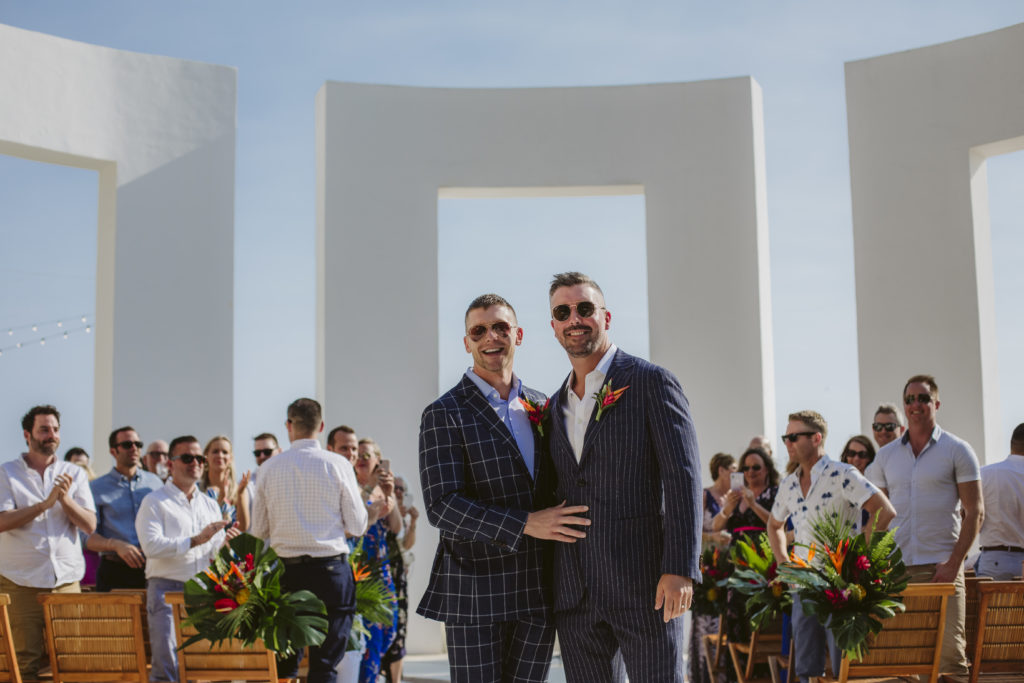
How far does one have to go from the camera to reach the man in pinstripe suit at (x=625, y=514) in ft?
10.8

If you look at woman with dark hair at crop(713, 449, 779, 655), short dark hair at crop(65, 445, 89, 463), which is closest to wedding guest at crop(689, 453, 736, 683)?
woman with dark hair at crop(713, 449, 779, 655)

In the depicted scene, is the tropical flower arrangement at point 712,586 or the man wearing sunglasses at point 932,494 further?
the tropical flower arrangement at point 712,586

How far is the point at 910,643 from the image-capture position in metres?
5.02

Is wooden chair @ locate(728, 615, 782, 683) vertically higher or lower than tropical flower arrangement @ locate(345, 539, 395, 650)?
lower

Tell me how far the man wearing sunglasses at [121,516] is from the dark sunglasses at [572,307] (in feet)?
13.9

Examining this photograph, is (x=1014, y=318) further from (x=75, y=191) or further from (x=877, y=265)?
(x=75, y=191)

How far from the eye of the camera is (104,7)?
10211 mm

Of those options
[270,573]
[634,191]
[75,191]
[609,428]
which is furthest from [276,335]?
[609,428]

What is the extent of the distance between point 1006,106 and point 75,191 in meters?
10.7

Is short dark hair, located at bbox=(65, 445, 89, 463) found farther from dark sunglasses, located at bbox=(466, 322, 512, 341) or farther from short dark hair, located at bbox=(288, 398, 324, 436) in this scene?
dark sunglasses, located at bbox=(466, 322, 512, 341)

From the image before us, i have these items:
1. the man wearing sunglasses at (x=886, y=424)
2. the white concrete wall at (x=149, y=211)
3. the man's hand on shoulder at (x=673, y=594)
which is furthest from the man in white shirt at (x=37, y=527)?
the man wearing sunglasses at (x=886, y=424)

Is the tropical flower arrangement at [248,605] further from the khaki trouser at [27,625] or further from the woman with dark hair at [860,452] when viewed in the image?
the woman with dark hair at [860,452]

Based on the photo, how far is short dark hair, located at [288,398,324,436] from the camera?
19.9 feet

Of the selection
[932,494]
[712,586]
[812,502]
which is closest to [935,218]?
[932,494]
